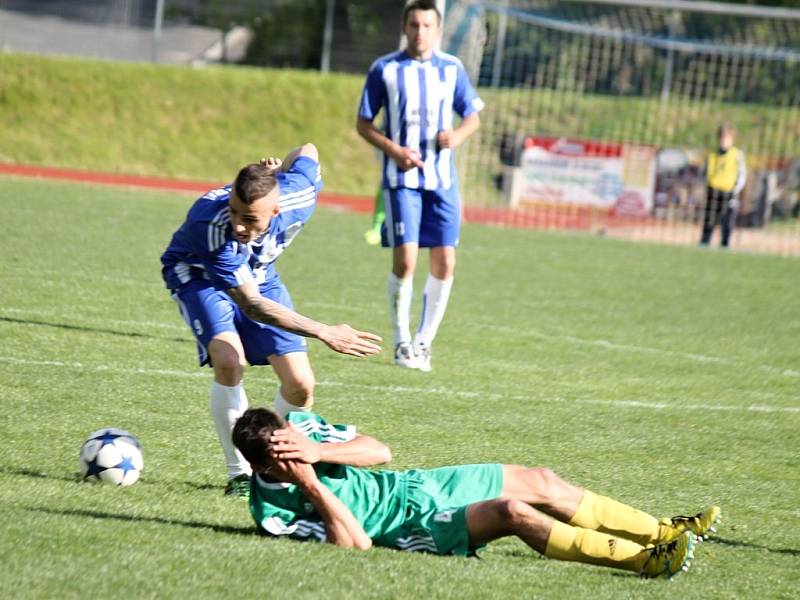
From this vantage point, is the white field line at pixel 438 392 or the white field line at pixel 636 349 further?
the white field line at pixel 636 349

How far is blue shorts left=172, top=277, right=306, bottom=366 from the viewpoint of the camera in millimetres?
5848

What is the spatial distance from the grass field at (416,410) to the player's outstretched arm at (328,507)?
0.07m

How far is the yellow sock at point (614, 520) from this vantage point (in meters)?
4.91

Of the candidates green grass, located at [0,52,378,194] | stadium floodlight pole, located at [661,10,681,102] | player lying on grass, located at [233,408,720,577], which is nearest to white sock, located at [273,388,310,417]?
player lying on grass, located at [233,408,720,577]

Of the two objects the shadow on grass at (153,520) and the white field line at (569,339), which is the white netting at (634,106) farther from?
the shadow on grass at (153,520)

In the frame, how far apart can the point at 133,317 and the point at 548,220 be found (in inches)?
492

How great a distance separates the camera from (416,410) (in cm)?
767

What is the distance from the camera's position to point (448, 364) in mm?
9352

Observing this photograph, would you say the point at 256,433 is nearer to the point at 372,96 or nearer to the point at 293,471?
the point at 293,471

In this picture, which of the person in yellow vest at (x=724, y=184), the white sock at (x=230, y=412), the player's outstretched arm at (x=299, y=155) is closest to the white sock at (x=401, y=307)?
the player's outstretched arm at (x=299, y=155)

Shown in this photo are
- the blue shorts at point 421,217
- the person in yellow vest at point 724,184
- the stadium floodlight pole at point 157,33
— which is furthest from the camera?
the stadium floodlight pole at point 157,33

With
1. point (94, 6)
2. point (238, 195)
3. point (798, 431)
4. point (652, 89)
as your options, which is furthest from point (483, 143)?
point (238, 195)

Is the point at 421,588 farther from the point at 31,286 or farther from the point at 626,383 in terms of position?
the point at 31,286

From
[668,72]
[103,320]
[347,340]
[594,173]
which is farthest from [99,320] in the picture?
[668,72]
